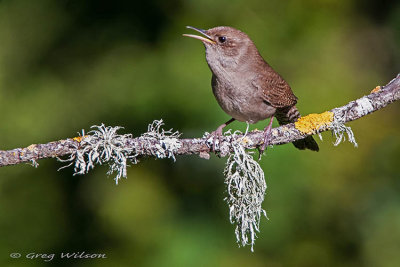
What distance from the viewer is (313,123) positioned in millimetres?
2916

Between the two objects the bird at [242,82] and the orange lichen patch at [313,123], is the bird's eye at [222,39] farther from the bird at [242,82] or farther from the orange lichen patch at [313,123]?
the orange lichen patch at [313,123]

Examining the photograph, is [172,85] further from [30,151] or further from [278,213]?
[30,151]

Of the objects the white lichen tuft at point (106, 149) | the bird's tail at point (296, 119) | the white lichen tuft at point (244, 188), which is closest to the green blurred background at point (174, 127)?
the bird's tail at point (296, 119)

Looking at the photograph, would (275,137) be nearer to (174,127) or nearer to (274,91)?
(274,91)

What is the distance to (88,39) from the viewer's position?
4535mm

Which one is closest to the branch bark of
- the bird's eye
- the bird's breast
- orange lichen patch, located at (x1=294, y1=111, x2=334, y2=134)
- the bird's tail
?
orange lichen patch, located at (x1=294, y1=111, x2=334, y2=134)

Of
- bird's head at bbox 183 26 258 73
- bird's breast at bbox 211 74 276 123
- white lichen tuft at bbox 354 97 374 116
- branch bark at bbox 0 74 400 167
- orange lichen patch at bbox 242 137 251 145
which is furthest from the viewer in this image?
bird's head at bbox 183 26 258 73

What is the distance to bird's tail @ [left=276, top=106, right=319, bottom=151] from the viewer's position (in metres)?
3.70

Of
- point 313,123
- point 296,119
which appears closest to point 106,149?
point 313,123

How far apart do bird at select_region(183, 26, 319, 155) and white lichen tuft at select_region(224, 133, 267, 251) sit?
0.54 m

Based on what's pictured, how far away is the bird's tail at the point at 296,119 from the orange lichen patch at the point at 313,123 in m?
0.75

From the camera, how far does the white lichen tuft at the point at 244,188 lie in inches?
116

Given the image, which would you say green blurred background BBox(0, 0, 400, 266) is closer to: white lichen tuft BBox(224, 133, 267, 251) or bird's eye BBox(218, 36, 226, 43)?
bird's eye BBox(218, 36, 226, 43)

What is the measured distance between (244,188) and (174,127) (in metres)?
1.12
